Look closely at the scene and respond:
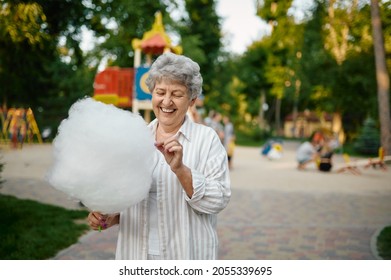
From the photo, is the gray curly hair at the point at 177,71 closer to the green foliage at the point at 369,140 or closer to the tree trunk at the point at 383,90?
the tree trunk at the point at 383,90

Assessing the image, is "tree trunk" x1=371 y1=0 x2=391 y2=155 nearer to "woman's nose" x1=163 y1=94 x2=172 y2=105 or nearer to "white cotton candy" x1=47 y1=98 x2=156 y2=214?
"woman's nose" x1=163 y1=94 x2=172 y2=105

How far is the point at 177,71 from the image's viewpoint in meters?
1.75

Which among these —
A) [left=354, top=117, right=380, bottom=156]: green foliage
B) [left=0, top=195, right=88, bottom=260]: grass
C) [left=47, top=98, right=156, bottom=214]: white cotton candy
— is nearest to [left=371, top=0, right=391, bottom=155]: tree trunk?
[left=0, top=195, right=88, bottom=260]: grass

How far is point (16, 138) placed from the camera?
18.5m

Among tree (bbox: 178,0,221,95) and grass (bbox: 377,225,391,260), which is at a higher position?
tree (bbox: 178,0,221,95)

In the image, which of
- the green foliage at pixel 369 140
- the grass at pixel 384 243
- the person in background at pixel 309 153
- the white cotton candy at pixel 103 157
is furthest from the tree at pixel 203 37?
Answer: the white cotton candy at pixel 103 157

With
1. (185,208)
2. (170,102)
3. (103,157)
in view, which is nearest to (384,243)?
(185,208)

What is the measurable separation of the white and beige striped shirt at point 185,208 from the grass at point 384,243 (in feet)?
10.4

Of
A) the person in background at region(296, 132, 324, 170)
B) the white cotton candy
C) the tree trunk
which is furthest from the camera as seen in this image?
the person in background at region(296, 132, 324, 170)

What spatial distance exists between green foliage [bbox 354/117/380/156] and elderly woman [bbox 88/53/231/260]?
20.9 meters

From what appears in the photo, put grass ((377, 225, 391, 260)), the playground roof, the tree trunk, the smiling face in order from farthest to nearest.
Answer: the playground roof < the tree trunk < grass ((377, 225, 391, 260)) < the smiling face

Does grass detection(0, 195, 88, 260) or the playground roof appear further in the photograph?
the playground roof

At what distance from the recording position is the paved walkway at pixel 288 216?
4527 mm

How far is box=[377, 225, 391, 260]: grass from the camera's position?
4.36m
